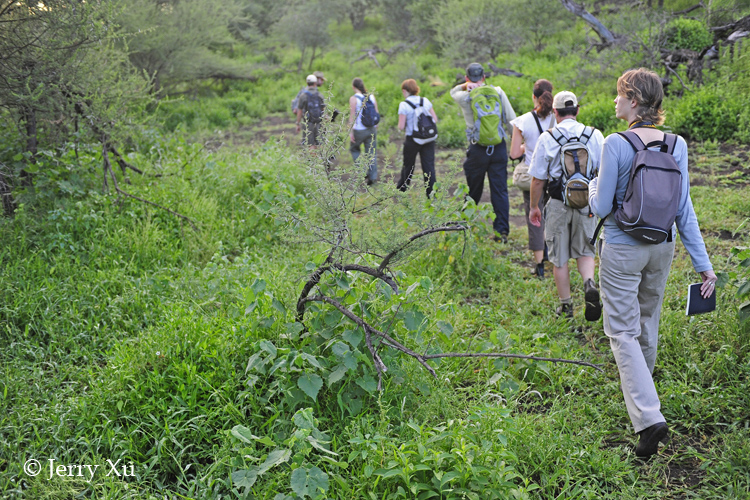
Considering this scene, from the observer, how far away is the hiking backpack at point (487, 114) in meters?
5.57

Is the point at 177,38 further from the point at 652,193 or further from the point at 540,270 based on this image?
the point at 652,193

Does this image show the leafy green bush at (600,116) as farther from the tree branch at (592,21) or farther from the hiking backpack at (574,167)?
the hiking backpack at (574,167)

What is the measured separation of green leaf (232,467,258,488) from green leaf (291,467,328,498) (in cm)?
23

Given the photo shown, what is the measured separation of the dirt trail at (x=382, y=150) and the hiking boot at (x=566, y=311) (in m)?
1.96

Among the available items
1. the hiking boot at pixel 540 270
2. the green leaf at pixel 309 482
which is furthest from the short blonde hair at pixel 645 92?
the green leaf at pixel 309 482

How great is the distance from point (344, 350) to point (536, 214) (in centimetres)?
239

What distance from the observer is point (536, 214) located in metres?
4.63

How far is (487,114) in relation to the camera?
18.4ft

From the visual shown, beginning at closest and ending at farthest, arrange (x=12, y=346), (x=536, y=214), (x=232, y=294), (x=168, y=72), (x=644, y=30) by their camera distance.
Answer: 1. (x=12, y=346)
2. (x=232, y=294)
3. (x=536, y=214)
4. (x=644, y=30)
5. (x=168, y=72)

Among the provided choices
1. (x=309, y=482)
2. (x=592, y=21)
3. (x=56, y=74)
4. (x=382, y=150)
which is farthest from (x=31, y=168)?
(x=592, y=21)

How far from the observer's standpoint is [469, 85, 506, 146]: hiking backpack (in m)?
5.57

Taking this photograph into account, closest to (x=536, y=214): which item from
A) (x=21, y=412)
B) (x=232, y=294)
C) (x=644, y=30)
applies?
(x=232, y=294)

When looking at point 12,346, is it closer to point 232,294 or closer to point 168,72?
point 232,294

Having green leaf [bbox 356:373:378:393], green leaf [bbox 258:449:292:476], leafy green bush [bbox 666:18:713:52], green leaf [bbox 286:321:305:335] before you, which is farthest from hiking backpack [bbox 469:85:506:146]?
leafy green bush [bbox 666:18:713:52]
